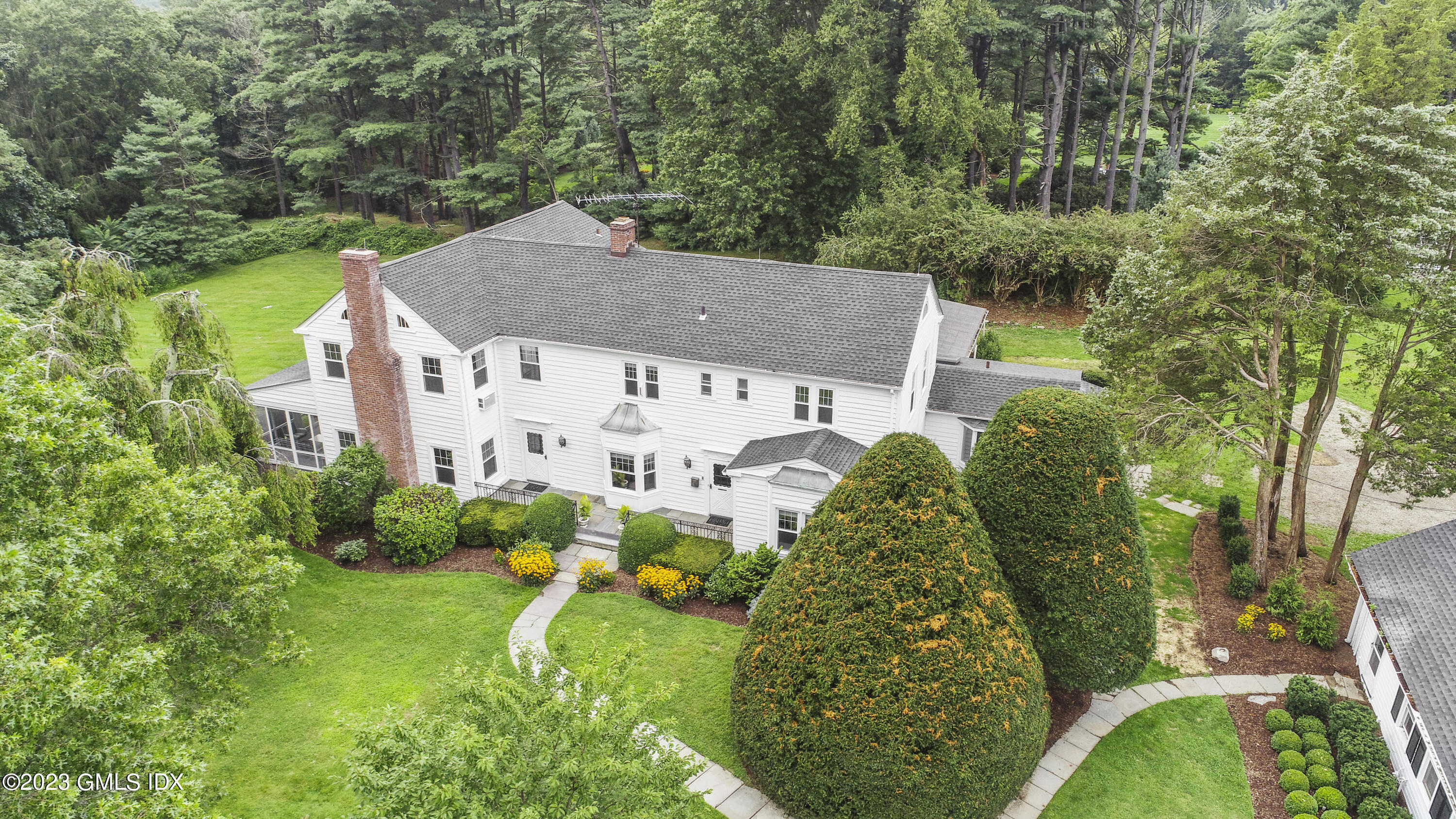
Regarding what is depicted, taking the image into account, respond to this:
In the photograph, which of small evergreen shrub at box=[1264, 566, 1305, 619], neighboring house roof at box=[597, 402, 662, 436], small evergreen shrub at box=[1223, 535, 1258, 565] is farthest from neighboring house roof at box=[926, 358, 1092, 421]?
neighboring house roof at box=[597, 402, 662, 436]

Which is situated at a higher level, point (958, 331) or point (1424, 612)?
point (958, 331)

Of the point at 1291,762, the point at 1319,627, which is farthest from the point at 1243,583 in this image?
the point at 1291,762

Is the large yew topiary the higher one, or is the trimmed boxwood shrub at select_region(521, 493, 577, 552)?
the large yew topiary

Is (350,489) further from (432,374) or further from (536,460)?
(536,460)

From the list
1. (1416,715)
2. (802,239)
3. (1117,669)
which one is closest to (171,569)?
(1117,669)

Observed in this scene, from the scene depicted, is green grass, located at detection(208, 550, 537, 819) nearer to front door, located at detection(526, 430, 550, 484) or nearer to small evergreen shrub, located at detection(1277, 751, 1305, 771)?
front door, located at detection(526, 430, 550, 484)

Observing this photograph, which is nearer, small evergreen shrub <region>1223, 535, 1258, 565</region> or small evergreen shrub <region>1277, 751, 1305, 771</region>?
small evergreen shrub <region>1277, 751, 1305, 771</region>

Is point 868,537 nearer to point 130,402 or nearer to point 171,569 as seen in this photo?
point 171,569
